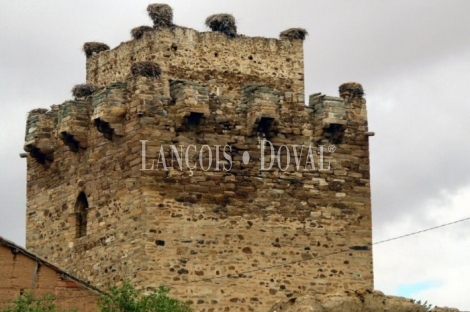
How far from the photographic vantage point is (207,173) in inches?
1394

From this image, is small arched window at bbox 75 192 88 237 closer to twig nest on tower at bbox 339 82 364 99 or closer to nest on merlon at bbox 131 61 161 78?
nest on merlon at bbox 131 61 161 78

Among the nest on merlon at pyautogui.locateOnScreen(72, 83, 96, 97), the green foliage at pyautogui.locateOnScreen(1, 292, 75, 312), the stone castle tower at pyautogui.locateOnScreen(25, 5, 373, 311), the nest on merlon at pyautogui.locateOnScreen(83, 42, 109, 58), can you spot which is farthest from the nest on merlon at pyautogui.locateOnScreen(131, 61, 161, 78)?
the green foliage at pyautogui.locateOnScreen(1, 292, 75, 312)

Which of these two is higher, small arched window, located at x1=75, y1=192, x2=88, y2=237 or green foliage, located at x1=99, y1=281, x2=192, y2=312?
small arched window, located at x1=75, y1=192, x2=88, y2=237

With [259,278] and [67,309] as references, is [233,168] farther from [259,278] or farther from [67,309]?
[67,309]

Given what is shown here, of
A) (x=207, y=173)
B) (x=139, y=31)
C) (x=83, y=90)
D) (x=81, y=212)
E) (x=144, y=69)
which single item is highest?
(x=139, y=31)

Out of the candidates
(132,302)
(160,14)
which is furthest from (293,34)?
(132,302)

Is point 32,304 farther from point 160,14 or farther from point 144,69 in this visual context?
point 160,14

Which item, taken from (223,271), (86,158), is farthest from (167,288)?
(86,158)

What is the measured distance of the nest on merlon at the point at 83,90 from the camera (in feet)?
122

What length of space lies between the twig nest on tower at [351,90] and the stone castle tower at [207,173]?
18 mm

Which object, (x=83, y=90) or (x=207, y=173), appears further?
(x=83, y=90)

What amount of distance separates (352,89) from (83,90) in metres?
4.93

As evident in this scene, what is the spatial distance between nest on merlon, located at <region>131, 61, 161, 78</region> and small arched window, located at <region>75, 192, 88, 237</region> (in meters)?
2.75

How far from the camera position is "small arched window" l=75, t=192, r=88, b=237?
36812mm
